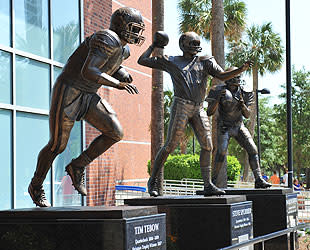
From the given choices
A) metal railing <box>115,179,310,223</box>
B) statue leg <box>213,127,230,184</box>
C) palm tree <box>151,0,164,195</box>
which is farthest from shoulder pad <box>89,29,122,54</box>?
metal railing <box>115,179,310,223</box>

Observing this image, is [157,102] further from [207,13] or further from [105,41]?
[207,13]

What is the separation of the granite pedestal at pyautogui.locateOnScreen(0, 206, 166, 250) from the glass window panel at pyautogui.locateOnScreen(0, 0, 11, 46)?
213 inches

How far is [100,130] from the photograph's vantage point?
6012mm

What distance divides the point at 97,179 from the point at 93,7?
12.2ft

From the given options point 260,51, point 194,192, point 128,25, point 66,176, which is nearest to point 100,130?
point 128,25

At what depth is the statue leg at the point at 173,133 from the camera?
7.85m

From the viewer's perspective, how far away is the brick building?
10.2 metres

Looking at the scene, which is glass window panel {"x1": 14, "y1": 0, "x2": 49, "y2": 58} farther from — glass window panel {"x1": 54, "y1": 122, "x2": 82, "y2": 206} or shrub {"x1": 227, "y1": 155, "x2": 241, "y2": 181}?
shrub {"x1": 227, "y1": 155, "x2": 241, "y2": 181}

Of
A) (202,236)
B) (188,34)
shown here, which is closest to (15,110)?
(188,34)

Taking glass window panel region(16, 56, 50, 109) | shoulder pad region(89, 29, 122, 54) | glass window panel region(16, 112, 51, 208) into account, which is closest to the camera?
shoulder pad region(89, 29, 122, 54)

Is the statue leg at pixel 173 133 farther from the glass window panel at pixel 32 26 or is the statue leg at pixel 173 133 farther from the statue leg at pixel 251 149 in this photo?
the glass window panel at pixel 32 26

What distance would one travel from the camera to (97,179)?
12.6m

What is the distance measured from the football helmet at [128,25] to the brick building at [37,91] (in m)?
4.58

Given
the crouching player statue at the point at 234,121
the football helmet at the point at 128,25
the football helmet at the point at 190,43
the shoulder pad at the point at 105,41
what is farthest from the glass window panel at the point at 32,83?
the shoulder pad at the point at 105,41
